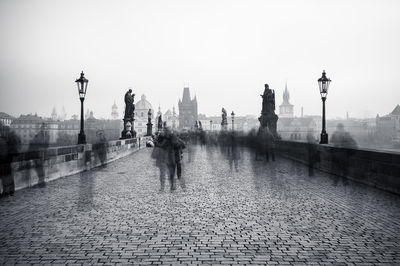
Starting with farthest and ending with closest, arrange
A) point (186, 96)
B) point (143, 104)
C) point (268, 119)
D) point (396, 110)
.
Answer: point (186, 96) → point (143, 104) → point (396, 110) → point (268, 119)

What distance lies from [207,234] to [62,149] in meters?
9.06

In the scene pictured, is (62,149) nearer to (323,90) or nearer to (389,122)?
(323,90)

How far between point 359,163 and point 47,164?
9.48 m

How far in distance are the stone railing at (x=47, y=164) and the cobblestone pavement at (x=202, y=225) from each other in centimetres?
54

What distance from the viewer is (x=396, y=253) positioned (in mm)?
4691

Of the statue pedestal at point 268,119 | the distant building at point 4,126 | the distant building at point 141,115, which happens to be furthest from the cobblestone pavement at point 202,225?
the distant building at point 141,115

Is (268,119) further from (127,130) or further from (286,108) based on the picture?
(286,108)

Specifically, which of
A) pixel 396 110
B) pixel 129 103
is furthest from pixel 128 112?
pixel 396 110

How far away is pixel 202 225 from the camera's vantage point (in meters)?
6.07

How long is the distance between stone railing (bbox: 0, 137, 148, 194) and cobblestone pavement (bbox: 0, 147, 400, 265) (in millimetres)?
535

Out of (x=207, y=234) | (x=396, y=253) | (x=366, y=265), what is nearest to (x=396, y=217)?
(x=396, y=253)

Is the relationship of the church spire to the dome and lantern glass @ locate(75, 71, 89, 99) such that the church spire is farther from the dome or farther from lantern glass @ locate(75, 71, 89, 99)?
lantern glass @ locate(75, 71, 89, 99)

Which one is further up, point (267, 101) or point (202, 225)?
point (267, 101)

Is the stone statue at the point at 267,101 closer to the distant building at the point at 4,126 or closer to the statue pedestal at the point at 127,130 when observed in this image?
the statue pedestal at the point at 127,130
